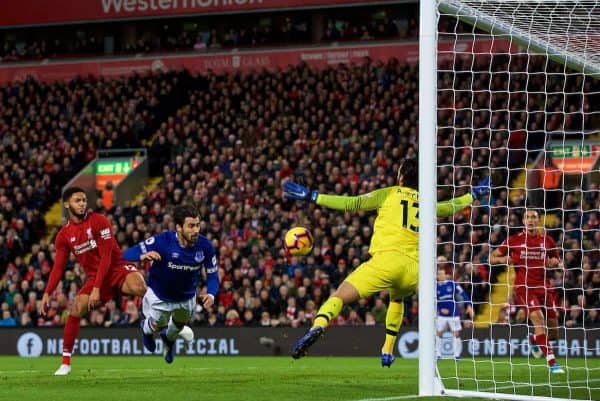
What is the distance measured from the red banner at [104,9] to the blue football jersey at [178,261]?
21.4 metres

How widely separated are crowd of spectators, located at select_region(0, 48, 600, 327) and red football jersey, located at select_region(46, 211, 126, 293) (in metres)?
7.12

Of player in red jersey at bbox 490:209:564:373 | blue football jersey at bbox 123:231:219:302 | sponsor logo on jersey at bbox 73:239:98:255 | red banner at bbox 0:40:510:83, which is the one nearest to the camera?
blue football jersey at bbox 123:231:219:302

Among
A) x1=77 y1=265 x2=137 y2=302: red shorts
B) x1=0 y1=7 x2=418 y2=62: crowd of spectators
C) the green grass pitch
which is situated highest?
x1=0 y1=7 x2=418 y2=62: crowd of spectators

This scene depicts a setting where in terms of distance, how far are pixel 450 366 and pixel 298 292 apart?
678 cm

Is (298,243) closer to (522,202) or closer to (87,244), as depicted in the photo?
(87,244)

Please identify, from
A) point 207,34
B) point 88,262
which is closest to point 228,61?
point 207,34

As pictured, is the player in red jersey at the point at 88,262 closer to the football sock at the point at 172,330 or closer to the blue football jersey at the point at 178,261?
the football sock at the point at 172,330

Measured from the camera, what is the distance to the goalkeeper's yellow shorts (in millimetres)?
10508

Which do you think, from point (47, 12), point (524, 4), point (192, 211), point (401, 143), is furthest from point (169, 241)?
point (47, 12)

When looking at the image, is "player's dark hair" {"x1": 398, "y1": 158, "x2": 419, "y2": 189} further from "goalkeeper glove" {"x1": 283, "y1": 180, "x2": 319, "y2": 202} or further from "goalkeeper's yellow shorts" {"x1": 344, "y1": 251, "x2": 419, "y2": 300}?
"goalkeeper glove" {"x1": 283, "y1": 180, "x2": 319, "y2": 202}

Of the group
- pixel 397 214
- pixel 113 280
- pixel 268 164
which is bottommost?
pixel 113 280

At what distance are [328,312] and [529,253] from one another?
5032 mm

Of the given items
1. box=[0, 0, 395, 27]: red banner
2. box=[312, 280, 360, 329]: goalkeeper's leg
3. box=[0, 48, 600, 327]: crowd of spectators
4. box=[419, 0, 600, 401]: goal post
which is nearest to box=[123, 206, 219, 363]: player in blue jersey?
box=[312, 280, 360, 329]: goalkeeper's leg

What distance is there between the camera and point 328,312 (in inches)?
402
